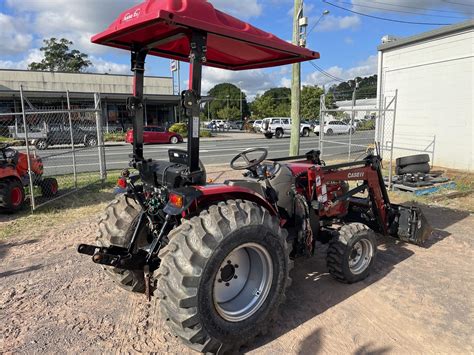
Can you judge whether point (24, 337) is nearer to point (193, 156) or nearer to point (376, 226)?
point (193, 156)

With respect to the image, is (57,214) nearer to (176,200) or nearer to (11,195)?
(11,195)

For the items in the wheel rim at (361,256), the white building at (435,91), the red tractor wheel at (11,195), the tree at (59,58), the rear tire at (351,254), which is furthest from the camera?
the tree at (59,58)

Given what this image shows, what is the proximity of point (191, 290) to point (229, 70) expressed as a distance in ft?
9.57

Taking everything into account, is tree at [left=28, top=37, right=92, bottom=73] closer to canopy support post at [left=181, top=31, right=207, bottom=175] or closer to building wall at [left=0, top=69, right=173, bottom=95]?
building wall at [left=0, top=69, right=173, bottom=95]

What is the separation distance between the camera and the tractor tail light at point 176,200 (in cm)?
282

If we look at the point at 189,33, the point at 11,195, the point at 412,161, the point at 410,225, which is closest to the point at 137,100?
the point at 189,33

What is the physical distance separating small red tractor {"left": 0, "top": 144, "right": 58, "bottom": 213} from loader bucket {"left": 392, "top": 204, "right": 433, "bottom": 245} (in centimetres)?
661

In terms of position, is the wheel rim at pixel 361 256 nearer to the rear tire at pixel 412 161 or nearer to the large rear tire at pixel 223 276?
the large rear tire at pixel 223 276

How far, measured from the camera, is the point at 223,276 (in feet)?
10.4

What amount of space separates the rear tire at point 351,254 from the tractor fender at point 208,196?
1041 mm

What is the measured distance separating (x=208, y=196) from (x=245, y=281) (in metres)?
0.83

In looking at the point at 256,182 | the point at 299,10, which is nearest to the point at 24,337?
the point at 256,182

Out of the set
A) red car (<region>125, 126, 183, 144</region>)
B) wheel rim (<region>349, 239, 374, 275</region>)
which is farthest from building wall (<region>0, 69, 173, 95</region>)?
wheel rim (<region>349, 239, 374, 275</region>)

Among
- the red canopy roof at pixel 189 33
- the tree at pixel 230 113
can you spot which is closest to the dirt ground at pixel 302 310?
the red canopy roof at pixel 189 33
